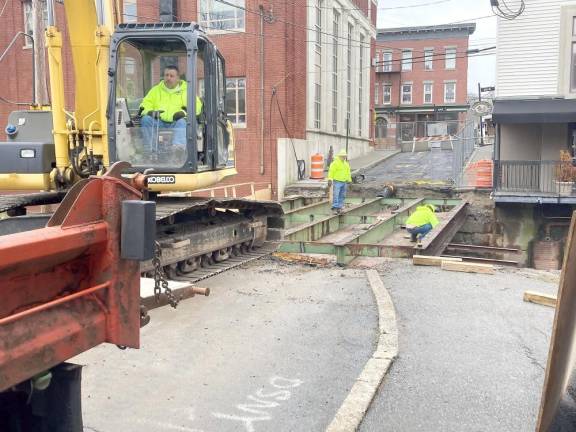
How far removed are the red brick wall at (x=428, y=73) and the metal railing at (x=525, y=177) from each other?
150 ft

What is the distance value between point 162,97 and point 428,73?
2359 inches

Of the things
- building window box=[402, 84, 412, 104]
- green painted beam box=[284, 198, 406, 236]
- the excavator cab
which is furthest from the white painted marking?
building window box=[402, 84, 412, 104]

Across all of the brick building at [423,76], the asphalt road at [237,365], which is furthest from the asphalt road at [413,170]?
the brick building at [423,76]

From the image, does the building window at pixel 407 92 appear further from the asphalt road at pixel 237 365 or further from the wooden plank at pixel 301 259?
the asphalt road at pixel 237 365

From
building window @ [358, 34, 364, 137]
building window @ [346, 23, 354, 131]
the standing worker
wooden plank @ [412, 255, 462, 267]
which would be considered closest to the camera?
wooden plank @ [412, 255, 462, 267]

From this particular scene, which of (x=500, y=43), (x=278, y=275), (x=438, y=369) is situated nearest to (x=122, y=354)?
(x=438, y=369)

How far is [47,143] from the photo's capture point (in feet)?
25.3

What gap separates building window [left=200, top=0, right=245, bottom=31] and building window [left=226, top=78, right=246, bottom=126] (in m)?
2.06

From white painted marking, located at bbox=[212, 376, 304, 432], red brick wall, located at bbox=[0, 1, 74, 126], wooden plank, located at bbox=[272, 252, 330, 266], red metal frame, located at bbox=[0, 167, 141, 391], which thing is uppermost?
red brick wall, located at bbox=[0, 1, 74, 126]

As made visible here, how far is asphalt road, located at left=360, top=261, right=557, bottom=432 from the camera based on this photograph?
15.2 feet

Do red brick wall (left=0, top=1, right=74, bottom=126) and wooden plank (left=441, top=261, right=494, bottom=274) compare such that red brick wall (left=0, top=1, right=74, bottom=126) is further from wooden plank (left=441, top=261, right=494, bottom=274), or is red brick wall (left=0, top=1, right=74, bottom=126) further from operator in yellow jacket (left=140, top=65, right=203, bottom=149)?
wooden plank (left=441, top=261, right=494, bottom=274)

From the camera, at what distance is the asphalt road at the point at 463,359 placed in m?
4.64

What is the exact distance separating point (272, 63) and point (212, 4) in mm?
3310

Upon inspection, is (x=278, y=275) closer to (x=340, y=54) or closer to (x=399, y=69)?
(x=340, y=54)
